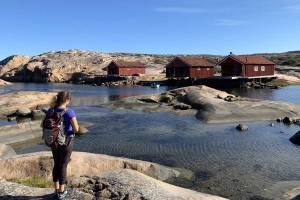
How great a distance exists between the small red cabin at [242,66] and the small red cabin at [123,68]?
35.3 m

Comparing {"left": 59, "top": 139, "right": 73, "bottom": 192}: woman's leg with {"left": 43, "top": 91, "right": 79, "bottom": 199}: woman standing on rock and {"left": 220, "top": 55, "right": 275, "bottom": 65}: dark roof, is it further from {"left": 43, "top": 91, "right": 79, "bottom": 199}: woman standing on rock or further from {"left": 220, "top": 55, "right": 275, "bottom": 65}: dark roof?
{"left": 220, "top": 55, "right": 275, "bottom": 65}: dark roof

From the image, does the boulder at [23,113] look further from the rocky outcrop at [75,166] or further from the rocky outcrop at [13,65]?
the rocky outcrop at [13,65]

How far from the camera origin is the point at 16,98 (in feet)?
153

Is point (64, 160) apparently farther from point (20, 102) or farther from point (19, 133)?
point (20, 102)

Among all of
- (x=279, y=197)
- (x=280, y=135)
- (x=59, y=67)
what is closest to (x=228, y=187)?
(x=279, y=197)

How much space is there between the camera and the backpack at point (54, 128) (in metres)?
9.66

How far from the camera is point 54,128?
31.7 ft

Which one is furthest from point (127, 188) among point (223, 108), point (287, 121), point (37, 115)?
point (37, 115)

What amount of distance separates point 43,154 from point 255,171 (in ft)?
32.8

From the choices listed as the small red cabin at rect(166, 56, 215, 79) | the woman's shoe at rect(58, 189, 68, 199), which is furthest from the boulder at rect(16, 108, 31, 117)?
the small red cabin at rect(166, 56, 215, 79)

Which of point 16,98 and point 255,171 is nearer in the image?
point 255,171

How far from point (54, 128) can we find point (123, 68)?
10613 cm

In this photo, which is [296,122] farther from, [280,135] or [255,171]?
[255,171]

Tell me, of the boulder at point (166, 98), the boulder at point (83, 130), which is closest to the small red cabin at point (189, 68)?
the boulder at point (166, 98)
